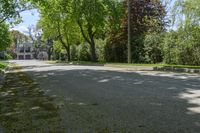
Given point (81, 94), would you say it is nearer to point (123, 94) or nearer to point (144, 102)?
point (123, 94)

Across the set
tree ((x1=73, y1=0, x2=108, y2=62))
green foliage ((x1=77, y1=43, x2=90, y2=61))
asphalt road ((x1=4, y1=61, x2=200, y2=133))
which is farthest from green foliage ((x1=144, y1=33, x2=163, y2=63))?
asphalt road ((x1=4, y1=61, x2=200, y2=133))

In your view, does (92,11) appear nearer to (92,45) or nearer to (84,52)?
(92,45)

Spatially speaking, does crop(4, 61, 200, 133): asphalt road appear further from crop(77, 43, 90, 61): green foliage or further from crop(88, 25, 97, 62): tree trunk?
crop(77, 43, 90, 61): green foliage

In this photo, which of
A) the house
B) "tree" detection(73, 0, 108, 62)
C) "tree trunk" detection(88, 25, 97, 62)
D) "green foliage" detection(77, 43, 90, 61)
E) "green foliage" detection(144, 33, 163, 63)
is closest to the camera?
"green foliage" detection(144, 33, 163, 63)

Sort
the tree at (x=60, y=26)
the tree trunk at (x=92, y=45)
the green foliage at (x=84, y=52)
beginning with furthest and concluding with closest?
the green foliage at (x=84, y=52) → the tree at (x=60, y=26) → the tree trunk at (x=92, y=45)


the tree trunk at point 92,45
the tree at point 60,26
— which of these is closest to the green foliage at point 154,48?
the tree trunk at point 92,45

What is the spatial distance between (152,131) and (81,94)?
6.52m

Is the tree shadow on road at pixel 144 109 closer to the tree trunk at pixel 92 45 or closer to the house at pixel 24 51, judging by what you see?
the tree trunk at pixel 92 45

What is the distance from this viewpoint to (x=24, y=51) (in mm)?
178750

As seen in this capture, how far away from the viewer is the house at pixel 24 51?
578 feet

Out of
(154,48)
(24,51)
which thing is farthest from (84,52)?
(24,51)

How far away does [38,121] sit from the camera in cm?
879

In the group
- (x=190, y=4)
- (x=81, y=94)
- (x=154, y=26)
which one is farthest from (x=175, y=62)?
(x=81, y=94)

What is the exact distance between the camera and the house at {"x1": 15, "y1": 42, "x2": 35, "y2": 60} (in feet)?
578
